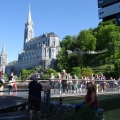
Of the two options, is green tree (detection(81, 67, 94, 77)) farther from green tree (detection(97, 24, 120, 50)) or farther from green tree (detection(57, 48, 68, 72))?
green tree (detection(57, 48, 68, 72))

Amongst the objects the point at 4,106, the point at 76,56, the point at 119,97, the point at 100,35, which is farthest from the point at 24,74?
the point at 4,106

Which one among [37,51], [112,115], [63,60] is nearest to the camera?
[112,115]

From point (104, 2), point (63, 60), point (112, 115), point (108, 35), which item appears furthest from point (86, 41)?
point (104, 2)

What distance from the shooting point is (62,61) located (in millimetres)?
96062

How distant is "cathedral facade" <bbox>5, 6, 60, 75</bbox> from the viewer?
141625mm

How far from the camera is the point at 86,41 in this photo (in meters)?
85.6

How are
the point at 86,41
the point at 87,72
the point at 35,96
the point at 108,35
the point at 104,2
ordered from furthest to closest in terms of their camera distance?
the point at 86,41 → the point at 108,35 → the point at 87,72 → the point at 104,2 → the point at 35,96

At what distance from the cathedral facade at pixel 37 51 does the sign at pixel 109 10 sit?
110520 mm

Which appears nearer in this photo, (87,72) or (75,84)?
(75,84)

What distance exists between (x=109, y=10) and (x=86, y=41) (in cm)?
7297

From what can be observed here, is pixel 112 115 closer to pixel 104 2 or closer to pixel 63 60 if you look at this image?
pixel 104 2

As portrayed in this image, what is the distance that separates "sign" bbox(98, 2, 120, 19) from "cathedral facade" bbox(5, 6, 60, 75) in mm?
110520

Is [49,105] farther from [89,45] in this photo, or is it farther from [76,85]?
[89,45]

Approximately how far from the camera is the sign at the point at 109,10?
12625mm
